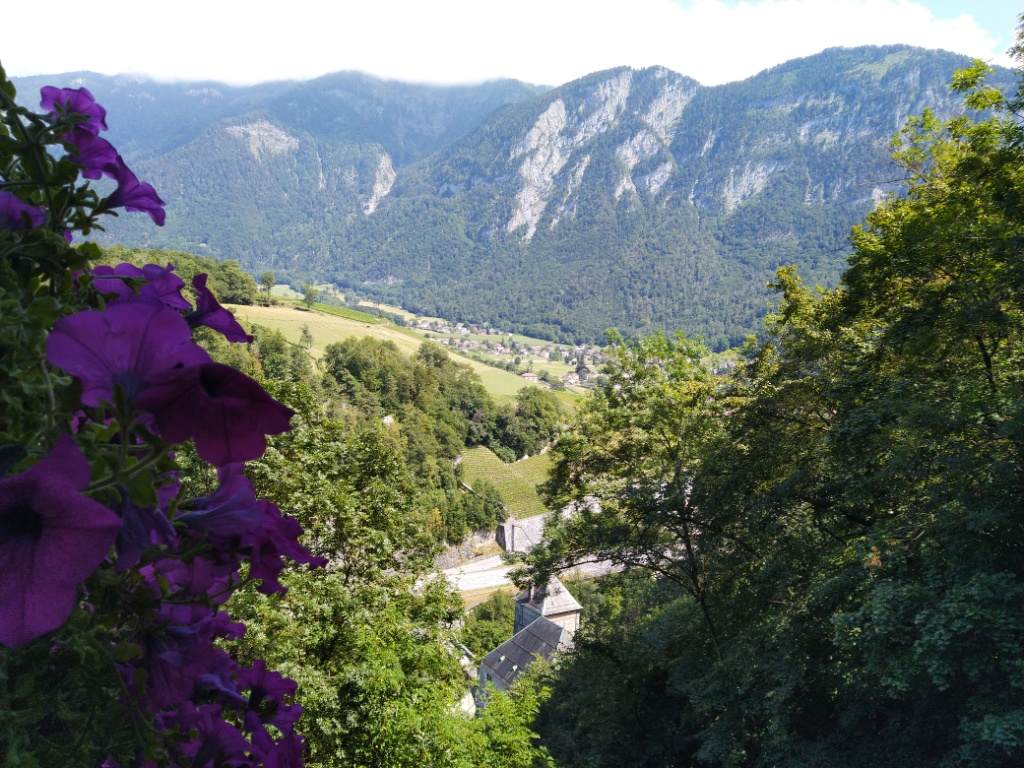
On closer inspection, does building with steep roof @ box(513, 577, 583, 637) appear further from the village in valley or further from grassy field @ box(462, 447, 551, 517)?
the village in valley

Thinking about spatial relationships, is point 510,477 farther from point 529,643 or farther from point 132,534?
point 132,534

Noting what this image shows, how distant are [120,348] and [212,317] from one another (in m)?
0.45

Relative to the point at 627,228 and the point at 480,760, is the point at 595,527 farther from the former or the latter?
the point at 627,228

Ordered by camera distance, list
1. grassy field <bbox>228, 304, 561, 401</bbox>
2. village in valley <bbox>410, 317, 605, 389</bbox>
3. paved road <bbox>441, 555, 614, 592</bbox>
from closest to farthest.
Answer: paved road <bbox>441, 555, 614, 592</bbox>
grassy field <bbox>228, 304, 561, 401</bbox>
village in valley <bbox>410, 317, 605, 389</bbox>

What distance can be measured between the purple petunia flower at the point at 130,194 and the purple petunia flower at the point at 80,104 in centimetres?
7

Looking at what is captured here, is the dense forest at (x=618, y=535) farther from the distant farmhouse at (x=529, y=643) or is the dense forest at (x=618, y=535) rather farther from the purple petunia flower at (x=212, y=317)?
the distant farmhouse at (x=529, y=643)

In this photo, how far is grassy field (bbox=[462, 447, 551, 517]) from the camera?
58.0m

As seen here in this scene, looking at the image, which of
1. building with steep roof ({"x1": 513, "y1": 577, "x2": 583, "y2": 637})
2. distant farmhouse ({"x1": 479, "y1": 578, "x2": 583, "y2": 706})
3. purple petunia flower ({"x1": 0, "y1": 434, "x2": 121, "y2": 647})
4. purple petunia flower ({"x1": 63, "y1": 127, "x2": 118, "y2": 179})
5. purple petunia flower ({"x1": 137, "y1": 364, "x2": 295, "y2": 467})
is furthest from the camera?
building with steep roof ({"x1": 513, "y1": 577, "x2": 583, "y2": 637})

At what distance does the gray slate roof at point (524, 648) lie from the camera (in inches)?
1040

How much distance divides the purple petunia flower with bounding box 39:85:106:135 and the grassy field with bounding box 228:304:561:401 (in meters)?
51.0

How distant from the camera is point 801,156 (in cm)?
19588

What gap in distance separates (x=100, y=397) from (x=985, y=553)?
22.3ft

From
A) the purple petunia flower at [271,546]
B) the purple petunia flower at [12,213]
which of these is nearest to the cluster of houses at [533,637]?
the purple petunia flower at [271,546]

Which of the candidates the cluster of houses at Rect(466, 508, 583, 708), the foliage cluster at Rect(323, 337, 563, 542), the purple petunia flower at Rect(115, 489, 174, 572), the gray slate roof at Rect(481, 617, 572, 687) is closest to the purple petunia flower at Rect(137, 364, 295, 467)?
the purple petunia flower at Rect(115, 489, 174, 572)
